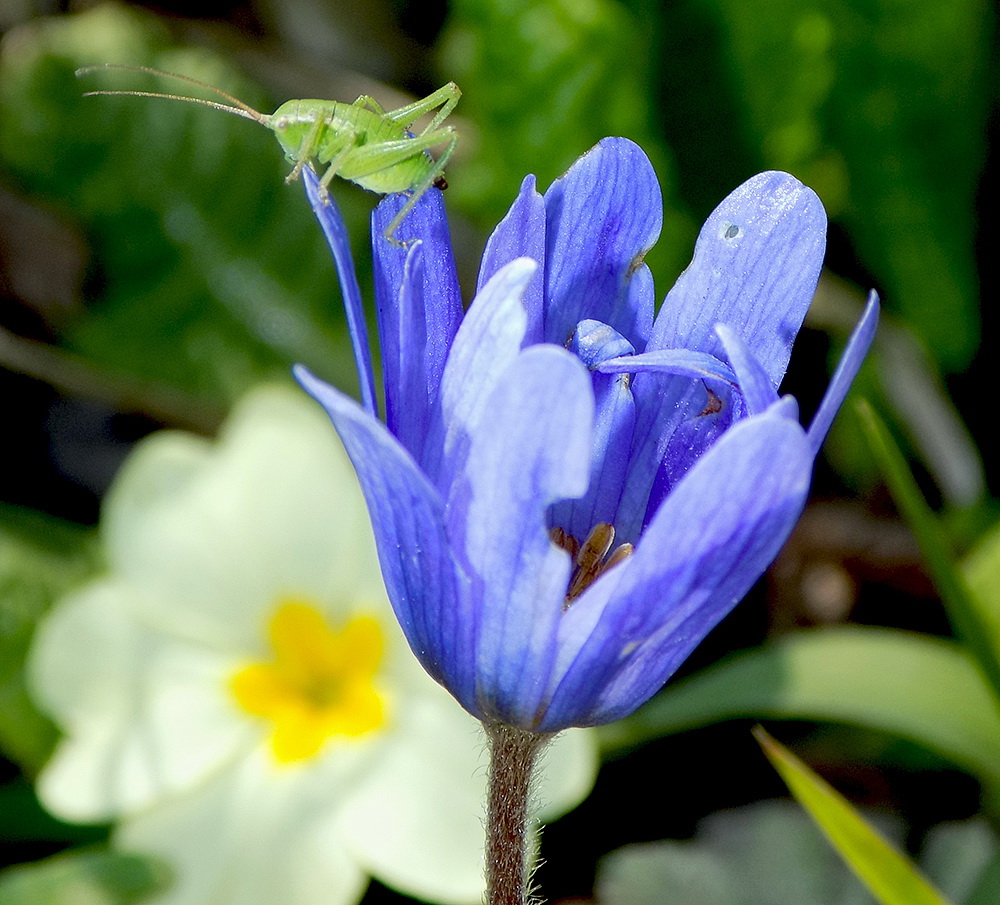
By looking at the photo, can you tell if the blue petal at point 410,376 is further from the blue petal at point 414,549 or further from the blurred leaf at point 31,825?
the blurred leaf at point 31,825

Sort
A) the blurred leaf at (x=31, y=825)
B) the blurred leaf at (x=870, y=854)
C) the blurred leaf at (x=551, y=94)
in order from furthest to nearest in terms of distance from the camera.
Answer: the blurred leaf at (x=551, y=94)
the blurred leaf at (x=31, y=825)
the blurred leaf at (x=870, y=854)

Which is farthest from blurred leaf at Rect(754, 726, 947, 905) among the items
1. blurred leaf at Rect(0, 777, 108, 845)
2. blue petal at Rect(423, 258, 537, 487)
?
blurred leaf at Rect(0, 777, 108, 845)

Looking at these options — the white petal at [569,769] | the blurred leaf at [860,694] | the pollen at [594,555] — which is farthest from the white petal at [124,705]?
the pollen at [594,555]

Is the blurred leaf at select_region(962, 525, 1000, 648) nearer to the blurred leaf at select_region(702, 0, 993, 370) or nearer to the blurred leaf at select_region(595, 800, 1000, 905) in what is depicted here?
the blurred leaf at select_region(595, 800, 1000, 905)

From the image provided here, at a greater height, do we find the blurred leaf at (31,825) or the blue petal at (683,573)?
the blurred leaf at (31,825)

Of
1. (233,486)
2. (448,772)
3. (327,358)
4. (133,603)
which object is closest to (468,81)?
(327,358)

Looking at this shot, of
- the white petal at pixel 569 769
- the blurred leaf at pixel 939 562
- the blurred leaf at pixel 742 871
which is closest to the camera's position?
the blurred leaf at pixel 939 562

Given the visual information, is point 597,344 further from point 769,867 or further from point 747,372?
point 769,867

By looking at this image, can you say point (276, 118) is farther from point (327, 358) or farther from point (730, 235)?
point (327, 358)
